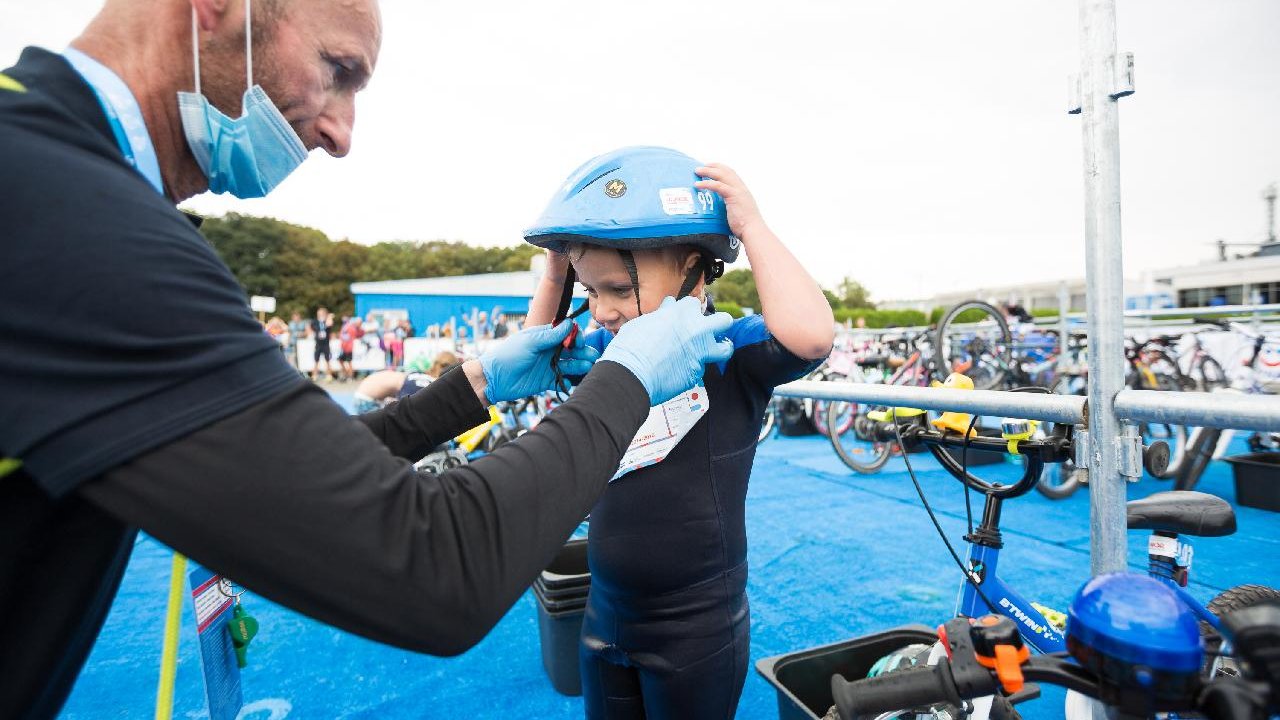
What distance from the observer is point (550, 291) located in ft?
7.11

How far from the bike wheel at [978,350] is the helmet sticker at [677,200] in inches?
307

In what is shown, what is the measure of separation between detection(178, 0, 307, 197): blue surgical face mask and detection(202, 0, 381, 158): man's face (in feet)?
0.06

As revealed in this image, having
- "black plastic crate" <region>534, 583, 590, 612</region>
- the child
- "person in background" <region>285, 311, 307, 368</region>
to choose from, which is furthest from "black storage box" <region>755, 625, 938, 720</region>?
"person in background" <region>285, 311, 307, 368</region>

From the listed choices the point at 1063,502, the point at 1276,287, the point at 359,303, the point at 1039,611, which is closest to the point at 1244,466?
the point at 1063,502

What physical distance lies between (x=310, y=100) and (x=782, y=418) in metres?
11.0

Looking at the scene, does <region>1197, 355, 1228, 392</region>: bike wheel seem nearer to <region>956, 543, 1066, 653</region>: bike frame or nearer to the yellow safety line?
<region>956, 543, 1066, 653</region>: bike frame

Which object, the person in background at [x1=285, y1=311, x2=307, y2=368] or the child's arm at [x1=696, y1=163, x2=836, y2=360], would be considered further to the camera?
the person in background at [x1=285, y1=311, x2=307, y2=368]

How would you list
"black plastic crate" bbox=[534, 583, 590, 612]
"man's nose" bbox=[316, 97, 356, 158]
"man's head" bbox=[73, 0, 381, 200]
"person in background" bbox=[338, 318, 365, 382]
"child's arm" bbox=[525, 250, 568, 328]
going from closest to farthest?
"man's head" bbox=[73, 0, 381, 200], "man's nose" bbox=[316, 97, 356, 158], "child's arm" bbox=[525, 250, 568, 328], "black plastic crate" bbox=[534, 583, 590, 612], "person in background" bbox=[338, 318, 365, 382]

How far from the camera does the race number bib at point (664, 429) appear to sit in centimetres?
168

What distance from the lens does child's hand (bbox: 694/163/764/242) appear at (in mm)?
1613

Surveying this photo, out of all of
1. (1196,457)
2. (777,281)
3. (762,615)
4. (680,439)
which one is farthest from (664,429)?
(1196,457)

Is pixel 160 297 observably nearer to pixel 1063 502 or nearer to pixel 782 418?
pixel 1063 502

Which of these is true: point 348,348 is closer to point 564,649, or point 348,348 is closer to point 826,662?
point 564,649

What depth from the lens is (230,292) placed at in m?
0.75
